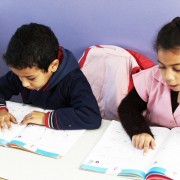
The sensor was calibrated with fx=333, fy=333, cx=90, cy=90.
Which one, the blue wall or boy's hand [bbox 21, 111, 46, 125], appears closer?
boy's hand [bbox 21, 111, 46, 125]

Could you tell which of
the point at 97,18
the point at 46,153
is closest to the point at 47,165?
the point at 46,153

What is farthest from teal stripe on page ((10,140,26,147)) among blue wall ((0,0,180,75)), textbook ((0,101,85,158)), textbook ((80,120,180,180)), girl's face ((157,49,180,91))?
blue wall ((0,0,180,75))

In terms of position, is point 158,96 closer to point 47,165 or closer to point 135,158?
point 135,158

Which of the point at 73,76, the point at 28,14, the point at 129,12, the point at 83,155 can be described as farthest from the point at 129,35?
the point at 83,155

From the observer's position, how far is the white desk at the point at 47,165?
90 centimetres

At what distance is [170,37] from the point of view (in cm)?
94

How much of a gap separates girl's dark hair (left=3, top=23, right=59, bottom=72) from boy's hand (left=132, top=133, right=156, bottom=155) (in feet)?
1.32

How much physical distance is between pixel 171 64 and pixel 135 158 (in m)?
0.28

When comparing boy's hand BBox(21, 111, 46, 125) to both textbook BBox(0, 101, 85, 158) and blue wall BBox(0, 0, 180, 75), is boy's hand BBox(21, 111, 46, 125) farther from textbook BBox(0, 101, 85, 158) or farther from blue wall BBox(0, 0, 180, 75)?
blue wall BBox(0, 0, 180, 75)

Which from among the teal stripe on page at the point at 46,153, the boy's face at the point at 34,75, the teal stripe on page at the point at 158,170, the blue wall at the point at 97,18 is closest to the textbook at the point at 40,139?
the teal stripe on page at the point at 46,153

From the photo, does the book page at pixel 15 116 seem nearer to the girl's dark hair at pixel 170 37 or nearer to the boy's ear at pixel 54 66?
the boy's ear at pixel 54 66

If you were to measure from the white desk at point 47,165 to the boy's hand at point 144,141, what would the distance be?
0.42 ft

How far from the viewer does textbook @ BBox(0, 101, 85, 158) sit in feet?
3.30

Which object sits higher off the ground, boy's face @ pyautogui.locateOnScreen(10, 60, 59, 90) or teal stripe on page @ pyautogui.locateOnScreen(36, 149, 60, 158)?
boy's face @ pyautogui.locateOnScreen(10, 60, 59, 90)
